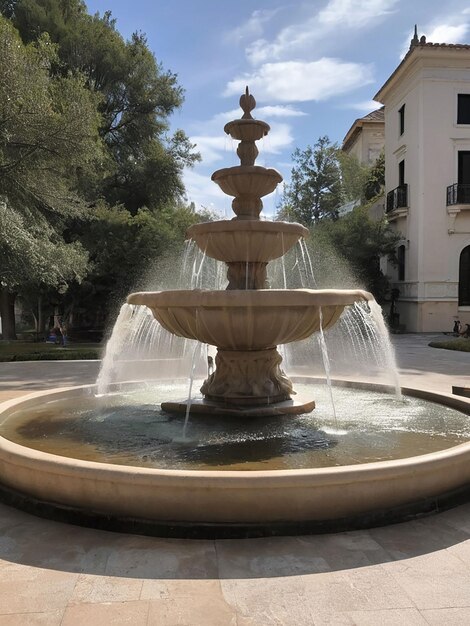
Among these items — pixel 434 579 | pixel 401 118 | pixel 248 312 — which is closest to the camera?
pixel 434 579

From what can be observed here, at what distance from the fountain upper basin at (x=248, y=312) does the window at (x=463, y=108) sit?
82.6 ft

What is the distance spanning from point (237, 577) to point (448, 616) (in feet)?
3.50

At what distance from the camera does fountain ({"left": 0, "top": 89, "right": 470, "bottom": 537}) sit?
11.7 feet

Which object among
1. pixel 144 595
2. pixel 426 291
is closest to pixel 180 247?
pixel 426 291

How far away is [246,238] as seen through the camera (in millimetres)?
6641

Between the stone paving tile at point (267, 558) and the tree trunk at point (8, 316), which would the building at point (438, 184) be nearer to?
the tree trunk at point (8, 316)

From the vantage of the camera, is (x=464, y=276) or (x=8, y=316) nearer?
(x=8, y=316)

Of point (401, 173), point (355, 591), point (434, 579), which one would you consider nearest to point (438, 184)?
point (401, 173)

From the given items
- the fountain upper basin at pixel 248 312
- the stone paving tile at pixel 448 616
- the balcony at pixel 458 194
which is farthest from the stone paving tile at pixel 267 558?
the balcony at pixel 458 194

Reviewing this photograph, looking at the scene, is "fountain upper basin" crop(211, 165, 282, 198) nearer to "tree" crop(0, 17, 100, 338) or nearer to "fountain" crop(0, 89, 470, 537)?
"fountain" crop(0, 89, 470, 537)

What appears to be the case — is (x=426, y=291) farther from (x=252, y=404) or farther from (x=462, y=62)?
(x=252, y=404)

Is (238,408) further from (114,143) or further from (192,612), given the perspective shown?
(114,143)

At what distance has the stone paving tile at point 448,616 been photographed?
2.61 m

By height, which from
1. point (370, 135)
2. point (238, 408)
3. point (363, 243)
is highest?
point (370, 135)
